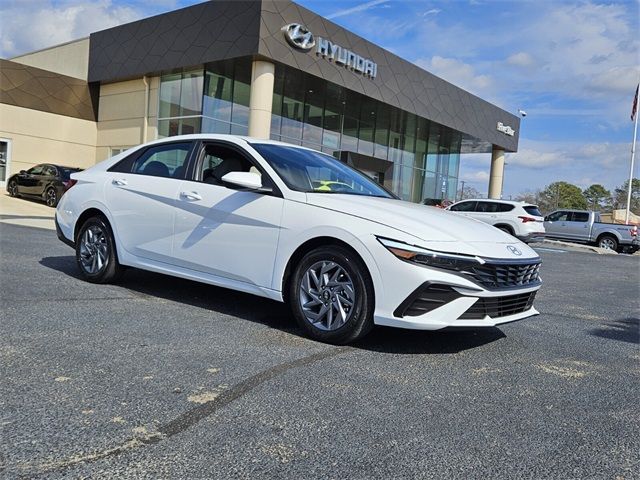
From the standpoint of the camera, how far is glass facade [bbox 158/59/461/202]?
811 inches

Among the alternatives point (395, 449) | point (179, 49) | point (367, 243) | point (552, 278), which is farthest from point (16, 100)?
point (395, 449)

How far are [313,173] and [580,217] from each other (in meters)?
22.8

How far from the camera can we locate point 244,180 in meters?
4.55

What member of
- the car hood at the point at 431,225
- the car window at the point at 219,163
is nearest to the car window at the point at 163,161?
the car window at the point at 219,163

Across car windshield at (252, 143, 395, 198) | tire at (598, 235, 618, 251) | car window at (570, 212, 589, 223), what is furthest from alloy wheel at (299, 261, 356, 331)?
car window at (570, 212, 589, 223)

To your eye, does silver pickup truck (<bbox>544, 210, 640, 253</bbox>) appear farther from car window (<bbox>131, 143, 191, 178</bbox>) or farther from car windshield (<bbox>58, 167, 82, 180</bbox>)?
car window (<bbox>131, 143, 191, 178</bbox>)

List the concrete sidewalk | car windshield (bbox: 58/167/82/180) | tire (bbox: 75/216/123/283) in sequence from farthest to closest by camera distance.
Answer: car windshield (bbox: 58/167/82/180) < the concrete sidewalk < tire (bbox: 75/216/123/283)

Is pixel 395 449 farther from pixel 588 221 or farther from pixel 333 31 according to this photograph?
pixel 588 221

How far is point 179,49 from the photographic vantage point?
20047 millimetres

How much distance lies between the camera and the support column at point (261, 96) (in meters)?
18.5

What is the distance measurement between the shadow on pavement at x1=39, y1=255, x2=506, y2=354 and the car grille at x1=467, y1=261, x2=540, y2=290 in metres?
0.60

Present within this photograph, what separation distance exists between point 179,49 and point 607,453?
20178 mm

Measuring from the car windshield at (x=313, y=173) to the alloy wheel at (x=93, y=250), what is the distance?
6.81ft

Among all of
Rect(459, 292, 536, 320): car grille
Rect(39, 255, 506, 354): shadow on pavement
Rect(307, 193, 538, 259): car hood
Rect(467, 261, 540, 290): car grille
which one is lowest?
Rect(39, 255, 506, 354): shadow on pavement
